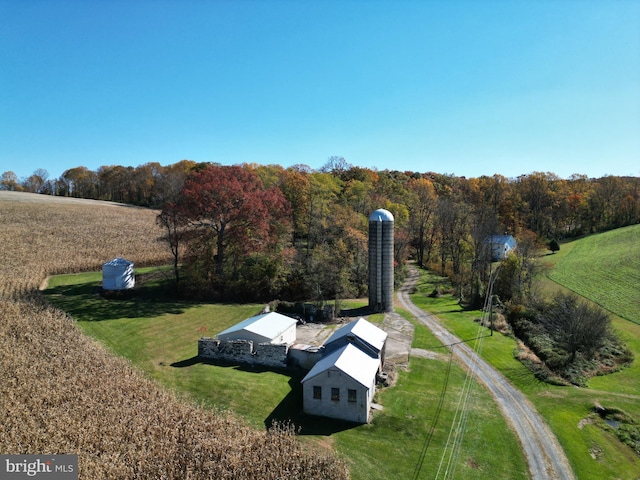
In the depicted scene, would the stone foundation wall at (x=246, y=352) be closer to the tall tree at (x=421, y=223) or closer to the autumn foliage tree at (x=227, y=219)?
the autumn foliage tree at (x=227, y=219)

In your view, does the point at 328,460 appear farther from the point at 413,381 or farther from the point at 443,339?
the point at 443,339

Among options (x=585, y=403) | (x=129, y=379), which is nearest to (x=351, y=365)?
(x=129, y=379)

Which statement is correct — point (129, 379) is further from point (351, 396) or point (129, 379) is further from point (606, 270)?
point (606, 270)

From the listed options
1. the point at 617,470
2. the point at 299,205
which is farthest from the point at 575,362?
the point at 299,205

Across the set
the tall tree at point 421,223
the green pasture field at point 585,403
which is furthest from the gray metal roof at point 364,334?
the tall tree at point 421,223

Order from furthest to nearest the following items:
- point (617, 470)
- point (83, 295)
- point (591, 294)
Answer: point (591, 294)
point (83, 295)
point (617, 470)

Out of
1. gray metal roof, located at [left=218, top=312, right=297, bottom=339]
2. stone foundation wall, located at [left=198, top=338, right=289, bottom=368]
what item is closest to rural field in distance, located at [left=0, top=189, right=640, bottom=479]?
stone foundation wall, located at [left=198, top=338, right=289, bottom=368]

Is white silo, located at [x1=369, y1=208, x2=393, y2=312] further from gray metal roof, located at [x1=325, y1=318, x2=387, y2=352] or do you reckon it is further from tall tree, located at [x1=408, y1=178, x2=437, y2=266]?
tall tree, located at [x1=408, y1=178, x2=437, y2=266]
